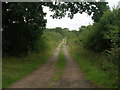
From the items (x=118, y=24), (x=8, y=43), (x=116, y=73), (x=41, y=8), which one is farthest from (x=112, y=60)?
(x=8, y=43)

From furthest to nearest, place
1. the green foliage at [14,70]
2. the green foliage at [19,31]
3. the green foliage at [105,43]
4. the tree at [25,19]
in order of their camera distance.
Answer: the green foliage at [19,31] < the tree at [25,19] < the green foliage at [14,70] < the green foliage at [105,43]

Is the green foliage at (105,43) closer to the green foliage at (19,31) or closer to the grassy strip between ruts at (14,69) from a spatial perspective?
the grassy strip between ruts at (14,69)

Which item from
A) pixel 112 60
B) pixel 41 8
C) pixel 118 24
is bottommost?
pixel 112 60

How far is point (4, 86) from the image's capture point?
34.9 feet

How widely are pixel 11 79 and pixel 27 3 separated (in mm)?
9125

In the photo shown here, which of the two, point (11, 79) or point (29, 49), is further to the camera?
point (29, 49)

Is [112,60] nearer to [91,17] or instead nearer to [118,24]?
[118,24]

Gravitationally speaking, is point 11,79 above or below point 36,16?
below

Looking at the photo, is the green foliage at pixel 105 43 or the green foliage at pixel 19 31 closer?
the green foliage at pixel 105 43

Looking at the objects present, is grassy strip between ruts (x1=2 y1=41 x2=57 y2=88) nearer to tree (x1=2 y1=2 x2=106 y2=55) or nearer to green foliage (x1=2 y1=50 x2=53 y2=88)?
green foliage (x1=2 y1=50 x2=53 y2=88)

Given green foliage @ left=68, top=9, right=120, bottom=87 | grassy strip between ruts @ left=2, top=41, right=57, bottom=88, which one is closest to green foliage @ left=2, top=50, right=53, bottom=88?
grassy strip between ruts @ left=2, top=41, right=57, bottom=88

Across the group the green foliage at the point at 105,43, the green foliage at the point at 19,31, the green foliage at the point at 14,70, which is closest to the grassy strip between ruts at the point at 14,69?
the green foliage at the point at 14,70

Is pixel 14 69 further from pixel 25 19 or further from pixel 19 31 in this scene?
pixel 19 31

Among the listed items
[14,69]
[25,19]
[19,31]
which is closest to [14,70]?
[14,69]
